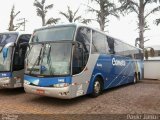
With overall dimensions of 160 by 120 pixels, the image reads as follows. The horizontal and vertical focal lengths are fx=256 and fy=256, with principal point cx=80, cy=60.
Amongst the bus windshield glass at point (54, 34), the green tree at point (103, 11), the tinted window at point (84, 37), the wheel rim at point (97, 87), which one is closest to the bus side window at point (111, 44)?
the wheel rim at point (97, 87)

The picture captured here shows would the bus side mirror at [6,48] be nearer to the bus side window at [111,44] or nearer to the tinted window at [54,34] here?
the tinted window at [54,34]

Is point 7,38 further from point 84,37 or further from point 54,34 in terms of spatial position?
point 84,37

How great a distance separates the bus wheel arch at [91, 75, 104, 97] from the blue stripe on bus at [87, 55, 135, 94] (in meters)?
0.20

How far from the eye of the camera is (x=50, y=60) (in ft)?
32.8

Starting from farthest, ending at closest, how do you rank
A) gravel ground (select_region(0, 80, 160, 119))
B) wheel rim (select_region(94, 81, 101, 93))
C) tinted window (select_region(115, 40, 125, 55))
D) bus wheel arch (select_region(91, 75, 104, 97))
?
tinted window (select_region(115, 40, 125, 55)) < wheel rim (select_region(94, 81, 101, 93)) < bus wheel arch (select_region(91, 75, 104, 97)) < gravel ground (select_region(0, 80, 160, 119))

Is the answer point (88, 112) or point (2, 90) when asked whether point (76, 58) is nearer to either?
point (88, 112)

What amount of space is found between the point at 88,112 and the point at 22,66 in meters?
5.20

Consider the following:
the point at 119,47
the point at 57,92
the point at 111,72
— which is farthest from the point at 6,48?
the point at 119,47

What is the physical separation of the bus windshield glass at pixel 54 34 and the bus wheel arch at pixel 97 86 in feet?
8.82

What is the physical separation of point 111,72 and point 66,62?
4.51 meters

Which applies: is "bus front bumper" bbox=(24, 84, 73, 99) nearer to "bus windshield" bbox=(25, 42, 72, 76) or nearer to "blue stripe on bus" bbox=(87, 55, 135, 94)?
"bus windshield" bbox=(25, 42, 72, 76)

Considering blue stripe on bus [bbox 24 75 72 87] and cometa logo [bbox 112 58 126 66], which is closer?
blue stripe on bus [bbox 24 75 72 87]

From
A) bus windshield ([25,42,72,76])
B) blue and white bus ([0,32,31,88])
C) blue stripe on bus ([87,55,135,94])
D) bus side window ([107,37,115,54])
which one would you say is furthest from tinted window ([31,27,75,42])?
bus side window ([107,37,115,54])

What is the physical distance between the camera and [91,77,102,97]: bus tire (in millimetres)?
11750
